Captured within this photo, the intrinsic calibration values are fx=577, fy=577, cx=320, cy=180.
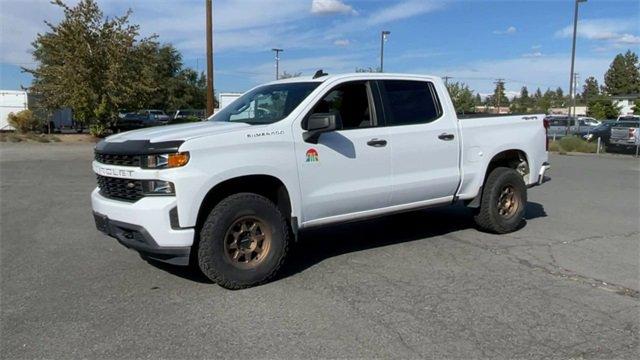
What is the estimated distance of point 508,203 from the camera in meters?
7.62

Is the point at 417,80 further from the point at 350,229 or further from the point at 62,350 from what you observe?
the point at 62,350

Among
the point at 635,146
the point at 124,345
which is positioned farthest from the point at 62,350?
the point at 635,146

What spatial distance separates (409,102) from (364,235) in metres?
1.91

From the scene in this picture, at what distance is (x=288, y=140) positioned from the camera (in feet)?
17.7

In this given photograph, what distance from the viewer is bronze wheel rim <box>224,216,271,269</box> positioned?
5.16 meters

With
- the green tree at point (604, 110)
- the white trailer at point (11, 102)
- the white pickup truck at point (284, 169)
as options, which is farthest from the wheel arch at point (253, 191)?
the green tree at point (604, 110)

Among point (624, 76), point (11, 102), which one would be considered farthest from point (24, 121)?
point (624, 76)

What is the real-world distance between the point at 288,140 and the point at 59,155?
1840 cm

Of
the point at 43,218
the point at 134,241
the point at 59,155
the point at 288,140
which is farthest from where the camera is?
the point at 59,155

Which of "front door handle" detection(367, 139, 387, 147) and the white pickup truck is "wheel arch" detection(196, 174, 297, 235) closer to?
A: the white pickup truck

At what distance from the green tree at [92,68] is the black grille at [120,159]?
2588 centimetres

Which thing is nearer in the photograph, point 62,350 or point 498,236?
point 62,350

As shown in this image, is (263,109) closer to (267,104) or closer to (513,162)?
(267,104)

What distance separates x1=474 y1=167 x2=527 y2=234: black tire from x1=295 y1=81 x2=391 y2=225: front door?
1776 millimetres
